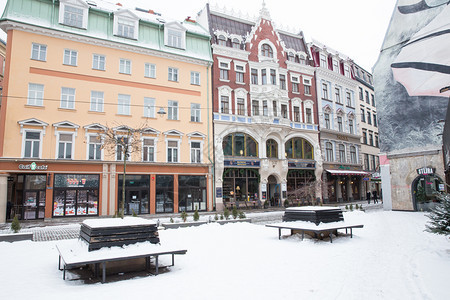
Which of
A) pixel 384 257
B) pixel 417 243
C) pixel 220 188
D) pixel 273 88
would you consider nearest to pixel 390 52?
pixel 273 88

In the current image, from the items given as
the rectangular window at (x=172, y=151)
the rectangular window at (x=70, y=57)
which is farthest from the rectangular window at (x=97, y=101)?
the rectangular window at (x=172, y=151)

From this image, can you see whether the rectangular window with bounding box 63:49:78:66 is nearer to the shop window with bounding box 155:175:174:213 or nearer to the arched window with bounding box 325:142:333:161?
the shop window with bounding box 155:175:174:213

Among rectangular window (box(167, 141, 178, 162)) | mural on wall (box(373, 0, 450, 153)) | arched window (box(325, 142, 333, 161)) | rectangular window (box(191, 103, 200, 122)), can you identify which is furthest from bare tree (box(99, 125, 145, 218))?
arched window (box(325, 142, 333, 161))

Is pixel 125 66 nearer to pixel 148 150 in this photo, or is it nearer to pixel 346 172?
pixel 148 150

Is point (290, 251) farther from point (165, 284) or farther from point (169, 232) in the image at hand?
point (169, 232)

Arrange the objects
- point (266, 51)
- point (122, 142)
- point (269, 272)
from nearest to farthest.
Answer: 1. point (269, 272)
2. point (122, 142)
3. point (266, 51)

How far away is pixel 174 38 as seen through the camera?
28.5 m

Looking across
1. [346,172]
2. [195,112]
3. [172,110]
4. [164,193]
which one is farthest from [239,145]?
[346,172]

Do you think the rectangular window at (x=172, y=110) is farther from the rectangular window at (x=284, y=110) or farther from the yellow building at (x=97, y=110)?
the rectangular window at (x=284, y=110)

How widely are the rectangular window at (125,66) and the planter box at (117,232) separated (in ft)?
67.2

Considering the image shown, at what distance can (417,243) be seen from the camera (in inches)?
Result: 403

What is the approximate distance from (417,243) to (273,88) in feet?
78.1

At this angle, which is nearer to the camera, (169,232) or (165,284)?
(165,284)

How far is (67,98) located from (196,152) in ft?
35.6
